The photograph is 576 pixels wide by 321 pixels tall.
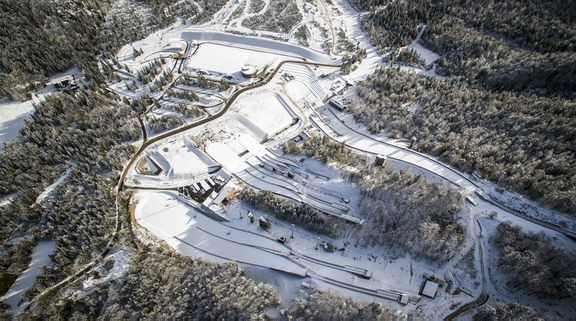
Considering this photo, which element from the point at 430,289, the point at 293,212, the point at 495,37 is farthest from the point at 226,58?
the point at 495,37

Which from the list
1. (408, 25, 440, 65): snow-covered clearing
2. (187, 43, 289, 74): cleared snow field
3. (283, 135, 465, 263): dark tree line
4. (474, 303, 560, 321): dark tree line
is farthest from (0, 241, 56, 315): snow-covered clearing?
(408, 25, 440, 65): snow-covered clearing

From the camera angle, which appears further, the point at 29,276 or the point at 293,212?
the point at 293,212

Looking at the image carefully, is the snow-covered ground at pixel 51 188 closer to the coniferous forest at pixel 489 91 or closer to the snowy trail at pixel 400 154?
the snowy trail at pixel 400 154

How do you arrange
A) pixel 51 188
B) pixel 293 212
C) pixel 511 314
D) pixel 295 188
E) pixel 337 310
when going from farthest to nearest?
pixel 51 188, pixel 295 188, pixel 293 212, pixel 337 310, pixel 511 314

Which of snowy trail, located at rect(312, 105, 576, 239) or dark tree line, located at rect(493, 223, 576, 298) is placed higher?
snowy trail, located at rect(312, 105, 576, 239)

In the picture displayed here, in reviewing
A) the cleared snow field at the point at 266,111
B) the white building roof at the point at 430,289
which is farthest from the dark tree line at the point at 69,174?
the white building roof at the point at 430,289

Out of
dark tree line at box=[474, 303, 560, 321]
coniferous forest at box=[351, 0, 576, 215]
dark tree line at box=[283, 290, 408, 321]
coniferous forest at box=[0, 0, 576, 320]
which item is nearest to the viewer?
dark tree line at box=[474, 303, 560, 321]

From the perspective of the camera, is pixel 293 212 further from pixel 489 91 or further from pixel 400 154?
pixel 489 91

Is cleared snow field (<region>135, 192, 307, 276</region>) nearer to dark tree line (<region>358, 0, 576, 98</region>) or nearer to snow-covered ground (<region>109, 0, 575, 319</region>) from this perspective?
snow-covered ground (<region>109, 0, 575, 319</region>)

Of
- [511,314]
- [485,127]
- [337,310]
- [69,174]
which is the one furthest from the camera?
[485,127]

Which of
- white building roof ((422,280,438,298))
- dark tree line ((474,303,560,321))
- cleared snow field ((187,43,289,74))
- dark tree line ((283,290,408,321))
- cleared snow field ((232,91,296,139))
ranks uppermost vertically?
cleared snow field ((187,43,289,74))
